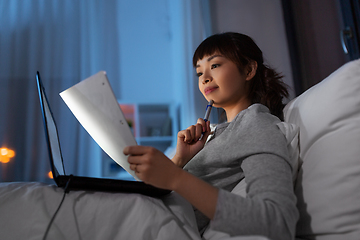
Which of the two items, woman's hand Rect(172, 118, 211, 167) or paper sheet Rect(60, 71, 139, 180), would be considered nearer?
paper sheet Rect(60, 71, 139, 180)

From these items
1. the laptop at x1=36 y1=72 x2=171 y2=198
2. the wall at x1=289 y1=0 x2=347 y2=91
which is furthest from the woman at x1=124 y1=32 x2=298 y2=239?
the wall at x1=289 y1=0 x2=347 y2=91

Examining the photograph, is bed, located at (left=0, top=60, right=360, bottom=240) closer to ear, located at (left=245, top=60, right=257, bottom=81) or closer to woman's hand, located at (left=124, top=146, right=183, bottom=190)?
woman's hand, located at (left=124, top=146, right=183, bottom=190)

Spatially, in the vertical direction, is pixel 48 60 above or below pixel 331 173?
above

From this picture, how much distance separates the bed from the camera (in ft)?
1.71

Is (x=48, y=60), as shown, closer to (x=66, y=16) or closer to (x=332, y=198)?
(x=66, y=16)

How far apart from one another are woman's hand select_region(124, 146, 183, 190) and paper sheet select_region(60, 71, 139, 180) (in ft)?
0.07

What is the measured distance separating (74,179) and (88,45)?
2047 mm

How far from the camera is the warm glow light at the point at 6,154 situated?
6.61 feet

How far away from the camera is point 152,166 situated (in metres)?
0.49

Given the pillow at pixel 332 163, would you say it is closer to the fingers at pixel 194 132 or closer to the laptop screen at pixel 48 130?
the fingers at pixel 194 132

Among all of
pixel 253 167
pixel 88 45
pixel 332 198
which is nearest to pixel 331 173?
pixel 332 198

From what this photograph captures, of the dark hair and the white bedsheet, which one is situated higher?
the dark hair

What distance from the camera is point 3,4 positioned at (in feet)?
7.48

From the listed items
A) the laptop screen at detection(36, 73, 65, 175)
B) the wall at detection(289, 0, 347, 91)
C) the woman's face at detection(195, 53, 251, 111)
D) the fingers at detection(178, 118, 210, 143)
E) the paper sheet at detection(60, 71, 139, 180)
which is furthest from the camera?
the wall at detection(289, 0, 347, 91)
